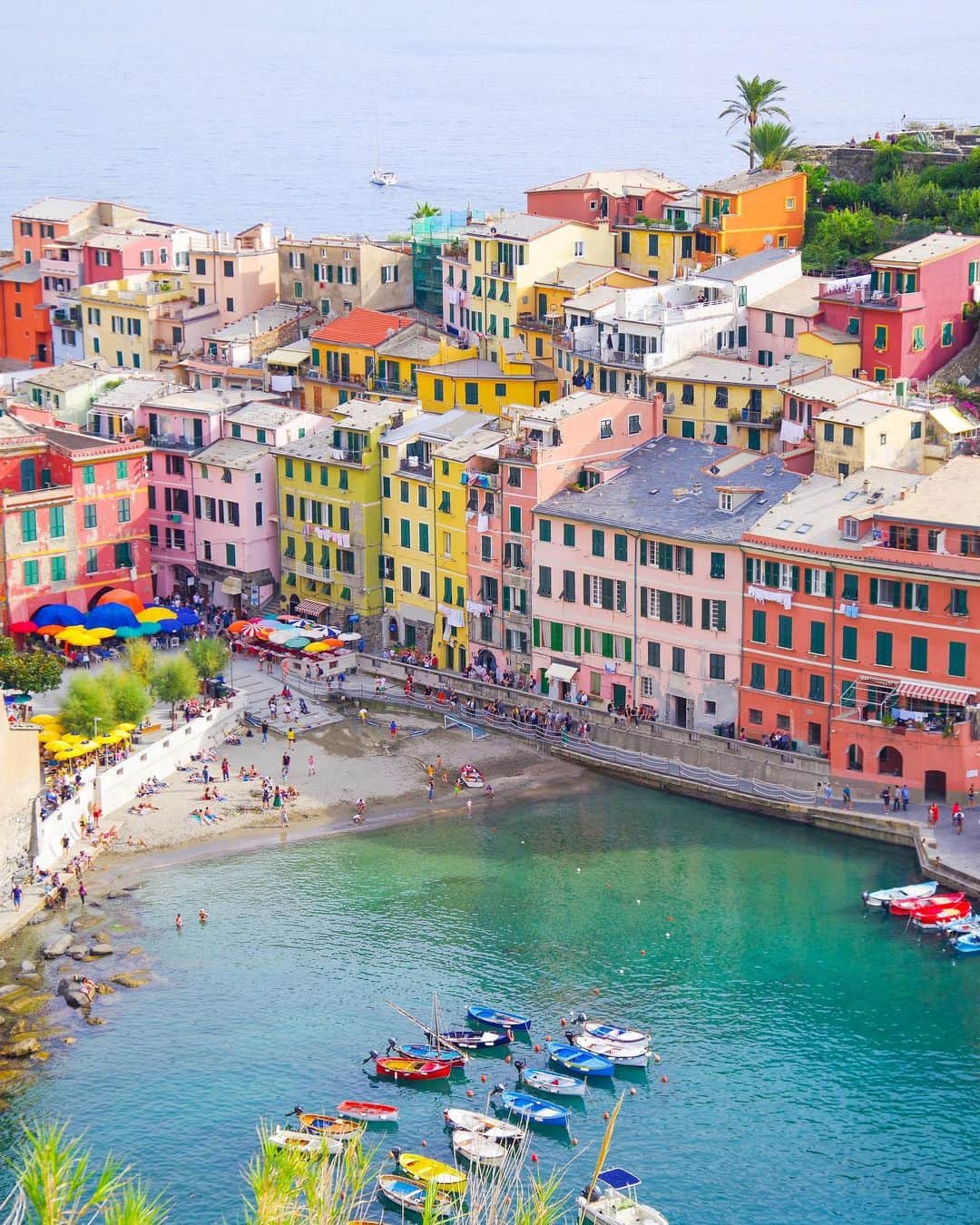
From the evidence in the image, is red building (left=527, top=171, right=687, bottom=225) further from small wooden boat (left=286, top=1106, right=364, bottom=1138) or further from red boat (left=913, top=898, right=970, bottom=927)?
small wooden boat (left=286, top=1106, right=364, bottom=1138)

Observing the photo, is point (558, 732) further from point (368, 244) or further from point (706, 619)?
point (368, 244)


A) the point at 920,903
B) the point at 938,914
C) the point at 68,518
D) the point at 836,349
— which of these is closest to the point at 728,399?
the point at 836,349

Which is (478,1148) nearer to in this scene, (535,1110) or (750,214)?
(535,1110)

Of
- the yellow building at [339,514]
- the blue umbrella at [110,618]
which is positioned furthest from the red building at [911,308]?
the blue umbrella at [110,618]

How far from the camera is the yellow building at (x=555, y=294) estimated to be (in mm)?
113750

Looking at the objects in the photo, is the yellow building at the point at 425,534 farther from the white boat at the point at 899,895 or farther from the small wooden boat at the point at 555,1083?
the small wooden boat at the point at 555,1083

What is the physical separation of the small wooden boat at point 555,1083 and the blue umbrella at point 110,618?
1641 inches

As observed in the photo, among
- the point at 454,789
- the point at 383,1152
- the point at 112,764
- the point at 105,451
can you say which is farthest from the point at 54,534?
the point at 383,1152

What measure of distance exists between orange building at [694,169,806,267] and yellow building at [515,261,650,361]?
424cm

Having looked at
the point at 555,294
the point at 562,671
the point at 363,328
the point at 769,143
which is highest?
the point at 769,143

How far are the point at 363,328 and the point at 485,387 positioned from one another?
392 inches

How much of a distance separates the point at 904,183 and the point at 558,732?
1688 inches

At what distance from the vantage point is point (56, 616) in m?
102

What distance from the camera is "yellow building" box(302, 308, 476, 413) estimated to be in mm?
113625
